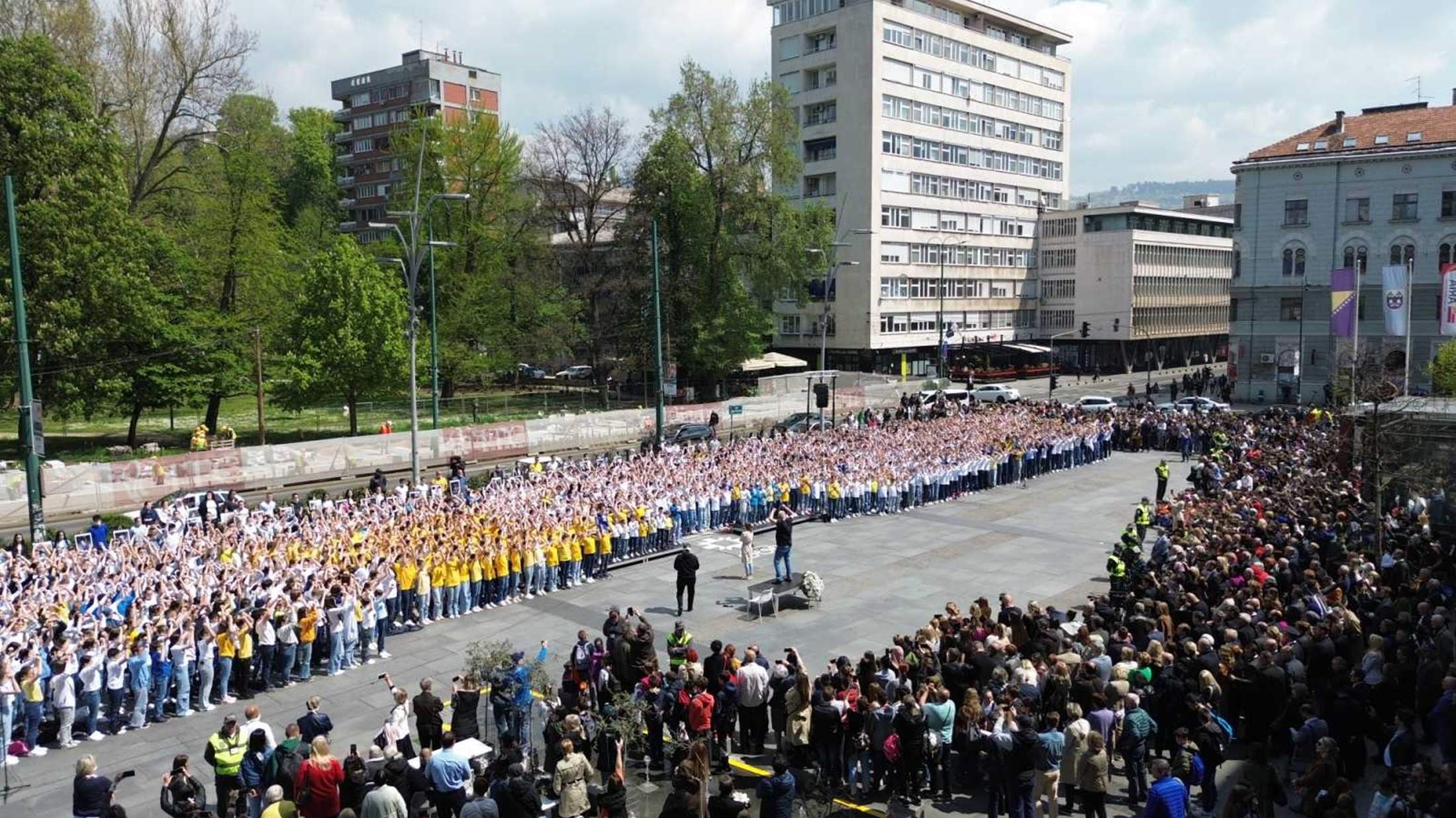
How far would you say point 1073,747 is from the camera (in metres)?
10.6

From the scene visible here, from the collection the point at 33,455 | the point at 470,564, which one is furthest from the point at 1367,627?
the point at 33,455

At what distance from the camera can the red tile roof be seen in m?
52.8

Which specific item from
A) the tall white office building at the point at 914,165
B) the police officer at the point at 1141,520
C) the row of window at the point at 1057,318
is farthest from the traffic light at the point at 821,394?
the row of window at the point at 1057,318

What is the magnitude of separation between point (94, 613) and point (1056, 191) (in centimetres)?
8448

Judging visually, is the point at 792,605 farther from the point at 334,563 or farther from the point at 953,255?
the point at 953,255

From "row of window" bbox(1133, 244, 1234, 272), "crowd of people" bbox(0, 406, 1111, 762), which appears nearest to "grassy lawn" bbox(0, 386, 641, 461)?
"crowd of people" bbox(0, 406, 1111, 762)

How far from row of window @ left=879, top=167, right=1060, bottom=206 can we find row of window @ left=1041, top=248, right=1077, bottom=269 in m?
4.38

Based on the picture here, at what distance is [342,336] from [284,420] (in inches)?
507

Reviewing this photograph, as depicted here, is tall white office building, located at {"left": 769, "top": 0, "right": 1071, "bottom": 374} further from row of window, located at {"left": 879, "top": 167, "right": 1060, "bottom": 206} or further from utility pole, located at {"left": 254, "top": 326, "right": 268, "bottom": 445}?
utility pole, located at {"left": 254, "top": 326, "right": 268, "bottom": 445}

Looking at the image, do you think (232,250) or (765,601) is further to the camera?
(232,250)

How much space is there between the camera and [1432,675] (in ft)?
37.9

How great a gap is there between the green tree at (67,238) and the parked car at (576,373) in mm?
33537

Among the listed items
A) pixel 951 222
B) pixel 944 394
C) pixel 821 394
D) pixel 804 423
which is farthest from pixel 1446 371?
pixel 951 222

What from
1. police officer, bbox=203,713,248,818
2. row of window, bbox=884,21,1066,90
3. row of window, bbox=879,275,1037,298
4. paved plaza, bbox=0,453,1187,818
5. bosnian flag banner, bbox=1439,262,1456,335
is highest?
row of window, bbox=884,21,1066,90
